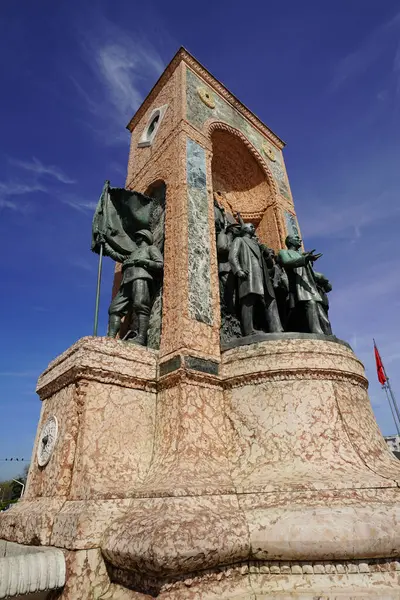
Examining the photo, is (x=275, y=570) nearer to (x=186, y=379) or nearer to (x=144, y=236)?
(x=186, y=379)

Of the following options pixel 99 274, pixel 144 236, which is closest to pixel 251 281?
pixel 144 236

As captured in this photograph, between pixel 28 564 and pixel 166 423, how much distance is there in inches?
62.2

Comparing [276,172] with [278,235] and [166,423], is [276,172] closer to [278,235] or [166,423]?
[278,235]

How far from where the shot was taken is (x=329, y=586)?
8.70 feet

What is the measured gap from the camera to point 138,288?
5125 millimetres

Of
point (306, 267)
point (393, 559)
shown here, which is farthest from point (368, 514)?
point (306, 267)

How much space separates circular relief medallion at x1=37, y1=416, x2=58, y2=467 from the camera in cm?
368

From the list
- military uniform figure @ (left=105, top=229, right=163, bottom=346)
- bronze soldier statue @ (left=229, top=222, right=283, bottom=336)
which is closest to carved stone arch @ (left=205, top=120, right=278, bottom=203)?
bronze soldier statue @ (left=229, top=222, right=283, bottom=336)

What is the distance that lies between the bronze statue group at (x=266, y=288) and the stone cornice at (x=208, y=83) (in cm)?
370

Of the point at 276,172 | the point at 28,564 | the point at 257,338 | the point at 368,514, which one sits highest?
the point at 276,172

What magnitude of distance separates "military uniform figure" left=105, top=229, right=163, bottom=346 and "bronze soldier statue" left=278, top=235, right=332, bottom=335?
190cm

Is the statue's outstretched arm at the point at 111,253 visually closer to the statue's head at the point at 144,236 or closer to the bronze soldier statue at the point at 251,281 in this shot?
the statue's head at the point at 144,236

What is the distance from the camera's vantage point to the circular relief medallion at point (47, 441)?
3684mm

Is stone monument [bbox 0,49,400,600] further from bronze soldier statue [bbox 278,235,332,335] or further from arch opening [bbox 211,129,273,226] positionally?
arch opening [bbox 211,129,273,226]
